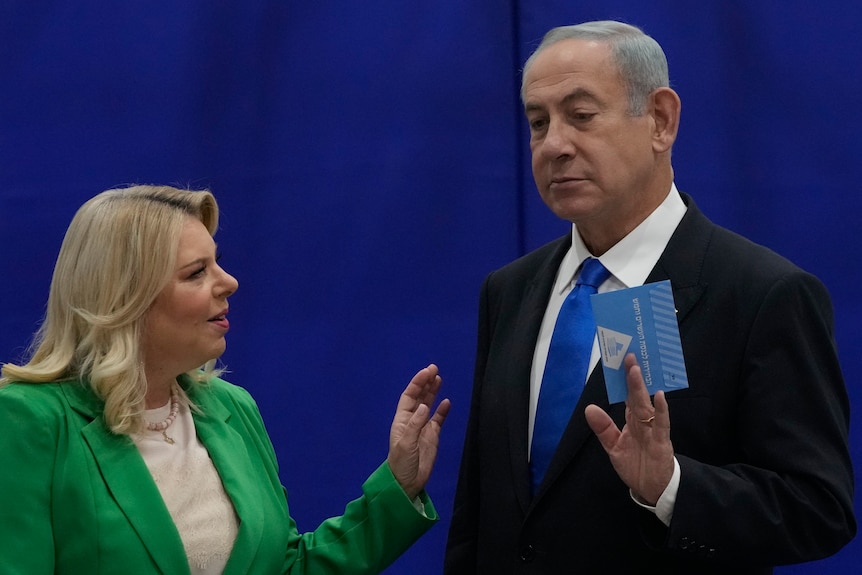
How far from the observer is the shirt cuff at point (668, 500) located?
5.47 feet

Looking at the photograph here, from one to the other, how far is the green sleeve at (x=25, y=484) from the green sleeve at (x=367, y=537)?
529 millimetres

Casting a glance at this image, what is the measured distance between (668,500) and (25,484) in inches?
40.5

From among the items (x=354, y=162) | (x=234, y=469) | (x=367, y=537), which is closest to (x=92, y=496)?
(x=234, y=469)

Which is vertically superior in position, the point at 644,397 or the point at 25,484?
the point at 644,397

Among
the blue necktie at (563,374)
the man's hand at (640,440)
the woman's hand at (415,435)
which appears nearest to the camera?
the man's hand at (640,440)

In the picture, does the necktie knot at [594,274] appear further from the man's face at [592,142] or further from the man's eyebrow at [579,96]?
the man's eyebrow at [579,96]

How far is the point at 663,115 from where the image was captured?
202 cm

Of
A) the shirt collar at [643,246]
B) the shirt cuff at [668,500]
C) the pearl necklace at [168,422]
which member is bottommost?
the shirt cuff at [668,500]

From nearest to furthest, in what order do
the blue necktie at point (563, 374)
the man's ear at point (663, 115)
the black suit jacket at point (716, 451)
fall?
the black suit jacket at point (716, 451) < the blue necktie at point (563, 374) < the man's ear at point (663, 115)

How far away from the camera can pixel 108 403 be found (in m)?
1.89

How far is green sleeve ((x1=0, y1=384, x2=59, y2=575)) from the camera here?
174cm

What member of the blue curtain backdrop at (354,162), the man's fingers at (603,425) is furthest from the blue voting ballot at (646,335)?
the blue curtain backdrop at (354,162)

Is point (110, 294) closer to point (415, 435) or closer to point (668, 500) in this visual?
point (415, 435)

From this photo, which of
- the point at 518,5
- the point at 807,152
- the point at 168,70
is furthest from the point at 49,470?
the point at 807,152
